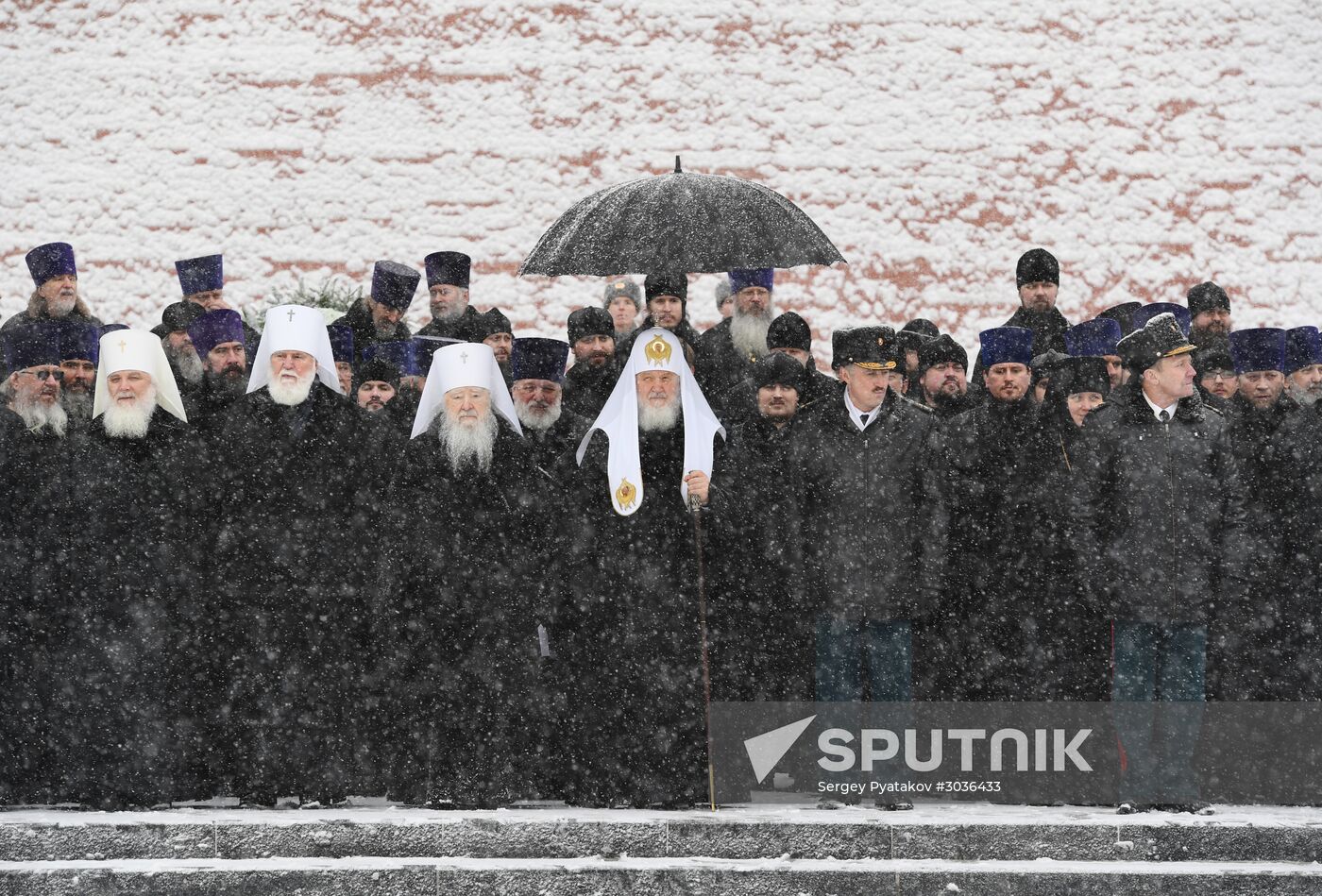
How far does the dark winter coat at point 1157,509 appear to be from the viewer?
7.19m

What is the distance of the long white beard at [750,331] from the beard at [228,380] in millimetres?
2514

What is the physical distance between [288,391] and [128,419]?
25.3 inches

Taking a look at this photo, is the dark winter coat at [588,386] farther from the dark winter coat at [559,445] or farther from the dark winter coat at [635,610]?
the dark winter coat at [635,610]

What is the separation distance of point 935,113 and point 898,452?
19.6ft

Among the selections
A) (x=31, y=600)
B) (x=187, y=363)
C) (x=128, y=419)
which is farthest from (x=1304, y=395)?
(x=31, y=600)

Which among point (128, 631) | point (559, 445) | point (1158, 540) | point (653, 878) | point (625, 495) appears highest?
point (559, 445)

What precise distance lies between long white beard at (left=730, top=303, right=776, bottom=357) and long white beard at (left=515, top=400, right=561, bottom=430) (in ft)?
5.05

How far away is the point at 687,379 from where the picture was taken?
7.41m

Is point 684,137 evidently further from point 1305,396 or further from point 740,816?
point 740,816

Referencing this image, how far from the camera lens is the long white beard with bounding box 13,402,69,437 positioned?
7.43 metres

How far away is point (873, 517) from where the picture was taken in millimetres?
7262

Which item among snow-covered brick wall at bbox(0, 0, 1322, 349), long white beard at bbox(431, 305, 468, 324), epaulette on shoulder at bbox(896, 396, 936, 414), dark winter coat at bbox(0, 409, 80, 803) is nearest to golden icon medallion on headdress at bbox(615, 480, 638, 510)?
epaulette on shoulder at bbox(896, 396, 936, 414)

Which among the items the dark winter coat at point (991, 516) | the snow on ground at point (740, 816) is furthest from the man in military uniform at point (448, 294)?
the snow on ground at point (740, 816)

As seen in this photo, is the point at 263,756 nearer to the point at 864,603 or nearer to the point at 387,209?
the point at 864,603
